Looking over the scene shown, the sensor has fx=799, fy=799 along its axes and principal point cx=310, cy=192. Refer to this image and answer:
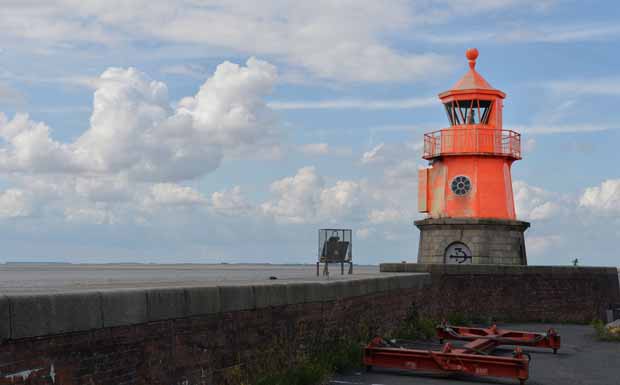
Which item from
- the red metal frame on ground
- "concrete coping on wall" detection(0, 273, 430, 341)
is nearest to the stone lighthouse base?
the red metal frame on ground

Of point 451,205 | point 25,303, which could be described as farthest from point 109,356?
point 451,205

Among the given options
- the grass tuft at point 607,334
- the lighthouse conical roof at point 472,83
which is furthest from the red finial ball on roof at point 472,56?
the grass tuft at point 607,334

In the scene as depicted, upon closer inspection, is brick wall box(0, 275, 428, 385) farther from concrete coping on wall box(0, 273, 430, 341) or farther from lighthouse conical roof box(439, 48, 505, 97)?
lighthouse conical roof box(439, 48, 505, 97)

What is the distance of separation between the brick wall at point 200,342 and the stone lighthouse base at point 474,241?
10.6 meters

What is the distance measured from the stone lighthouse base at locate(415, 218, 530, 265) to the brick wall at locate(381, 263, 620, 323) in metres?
1.76

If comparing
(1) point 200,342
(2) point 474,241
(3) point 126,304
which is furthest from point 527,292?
(3) point 126,304

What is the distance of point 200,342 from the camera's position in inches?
336

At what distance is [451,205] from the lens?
25016 mm

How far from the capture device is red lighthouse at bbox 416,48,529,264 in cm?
2433

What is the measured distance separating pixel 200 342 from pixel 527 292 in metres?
15.8

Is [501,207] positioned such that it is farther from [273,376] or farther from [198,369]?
[198,369]

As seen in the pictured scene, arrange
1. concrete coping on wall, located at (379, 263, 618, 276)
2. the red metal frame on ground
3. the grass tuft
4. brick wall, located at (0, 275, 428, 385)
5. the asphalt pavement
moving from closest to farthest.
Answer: brick wall, located at (0, 275, 428, 385)
the red metal frame on ground
the asphalt pavement
the grass tuft
concrete coping on wall, located at (379, 263, 618, 276)

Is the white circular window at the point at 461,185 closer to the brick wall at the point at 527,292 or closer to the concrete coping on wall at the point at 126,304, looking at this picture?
the brick wall at the point at 527,292

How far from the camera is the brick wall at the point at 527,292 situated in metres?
21.9
